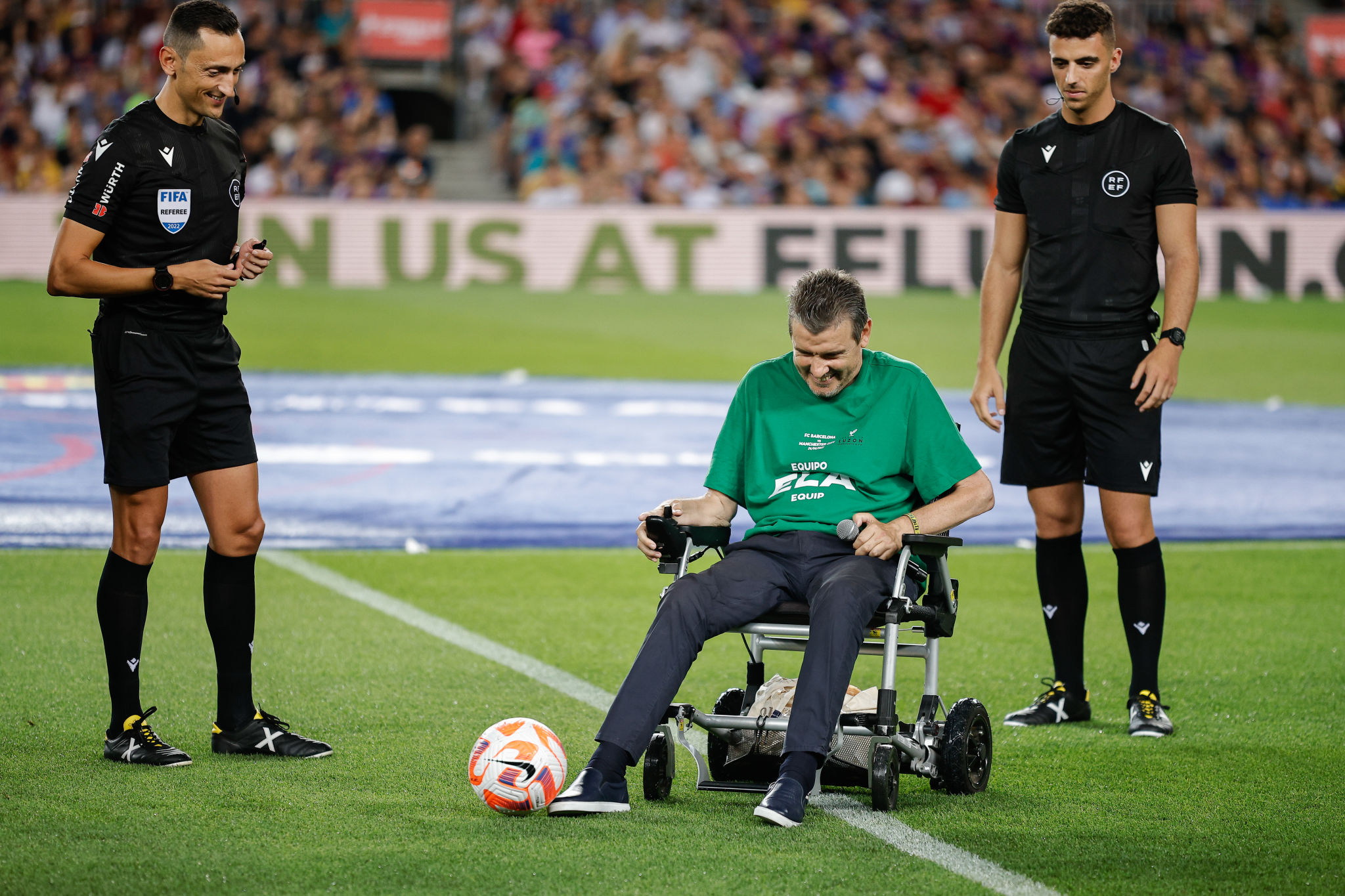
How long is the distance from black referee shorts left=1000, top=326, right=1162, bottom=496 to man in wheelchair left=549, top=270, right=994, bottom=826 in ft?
3.08

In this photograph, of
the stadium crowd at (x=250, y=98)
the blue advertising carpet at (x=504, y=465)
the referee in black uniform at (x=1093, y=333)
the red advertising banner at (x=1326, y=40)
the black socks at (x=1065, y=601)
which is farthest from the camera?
the red advertising banner at (x=1326, y=40)

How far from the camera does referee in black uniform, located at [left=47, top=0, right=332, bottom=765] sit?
475cm

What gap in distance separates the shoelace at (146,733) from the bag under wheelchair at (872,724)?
1.47m

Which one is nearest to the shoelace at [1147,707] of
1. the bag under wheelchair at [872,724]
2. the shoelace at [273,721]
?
the bag under wheelchair at [872,724]

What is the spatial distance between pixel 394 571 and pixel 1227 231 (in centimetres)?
1539

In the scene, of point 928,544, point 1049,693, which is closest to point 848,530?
point 928,544

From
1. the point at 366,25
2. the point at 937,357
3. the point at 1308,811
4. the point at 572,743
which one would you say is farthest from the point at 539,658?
the point at 366,25

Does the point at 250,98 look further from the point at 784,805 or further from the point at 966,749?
the point at 784,805

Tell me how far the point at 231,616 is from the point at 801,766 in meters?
1.91

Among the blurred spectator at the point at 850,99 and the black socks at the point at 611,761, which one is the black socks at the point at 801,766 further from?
the blurred spectator at the point at 850,99

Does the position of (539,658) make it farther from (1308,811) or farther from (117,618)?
(1308,811)

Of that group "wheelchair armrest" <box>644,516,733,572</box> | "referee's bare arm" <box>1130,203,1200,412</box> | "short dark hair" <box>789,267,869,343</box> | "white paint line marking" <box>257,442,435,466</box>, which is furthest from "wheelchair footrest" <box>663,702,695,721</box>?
"white paint line marking" <box>257,442,435,466</box>

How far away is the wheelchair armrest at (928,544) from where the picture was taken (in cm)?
439

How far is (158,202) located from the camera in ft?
15.8
